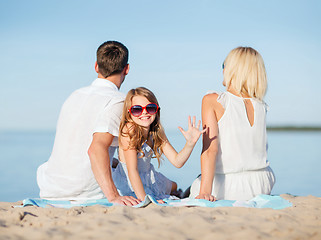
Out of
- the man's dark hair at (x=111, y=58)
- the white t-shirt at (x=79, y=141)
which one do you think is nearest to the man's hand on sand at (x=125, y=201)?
the white t-shirt at (x=79, y=141)

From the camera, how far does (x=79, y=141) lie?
456 centimetres

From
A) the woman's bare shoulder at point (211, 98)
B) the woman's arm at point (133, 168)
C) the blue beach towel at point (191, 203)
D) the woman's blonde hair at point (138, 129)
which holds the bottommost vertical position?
the blue beach towel at point (191, 203)

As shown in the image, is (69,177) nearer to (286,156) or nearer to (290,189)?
(290,189)

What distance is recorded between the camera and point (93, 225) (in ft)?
11.3

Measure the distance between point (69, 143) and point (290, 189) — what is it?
24.0 feet

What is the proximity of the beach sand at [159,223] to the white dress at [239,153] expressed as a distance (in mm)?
502

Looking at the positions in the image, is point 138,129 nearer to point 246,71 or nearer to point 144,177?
point 144,177

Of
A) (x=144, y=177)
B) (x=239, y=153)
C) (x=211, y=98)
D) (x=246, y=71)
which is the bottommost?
(x=144, y=177)

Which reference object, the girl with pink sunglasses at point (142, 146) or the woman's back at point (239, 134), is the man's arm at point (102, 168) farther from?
the woman's back at point (239, 134)

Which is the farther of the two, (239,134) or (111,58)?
(111,58)

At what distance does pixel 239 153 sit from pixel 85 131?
1.70 meters

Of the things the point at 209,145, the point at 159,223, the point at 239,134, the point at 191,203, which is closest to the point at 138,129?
the point at 209,145

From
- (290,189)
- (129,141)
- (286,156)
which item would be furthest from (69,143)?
(286,156)

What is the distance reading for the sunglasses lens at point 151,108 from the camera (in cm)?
453
